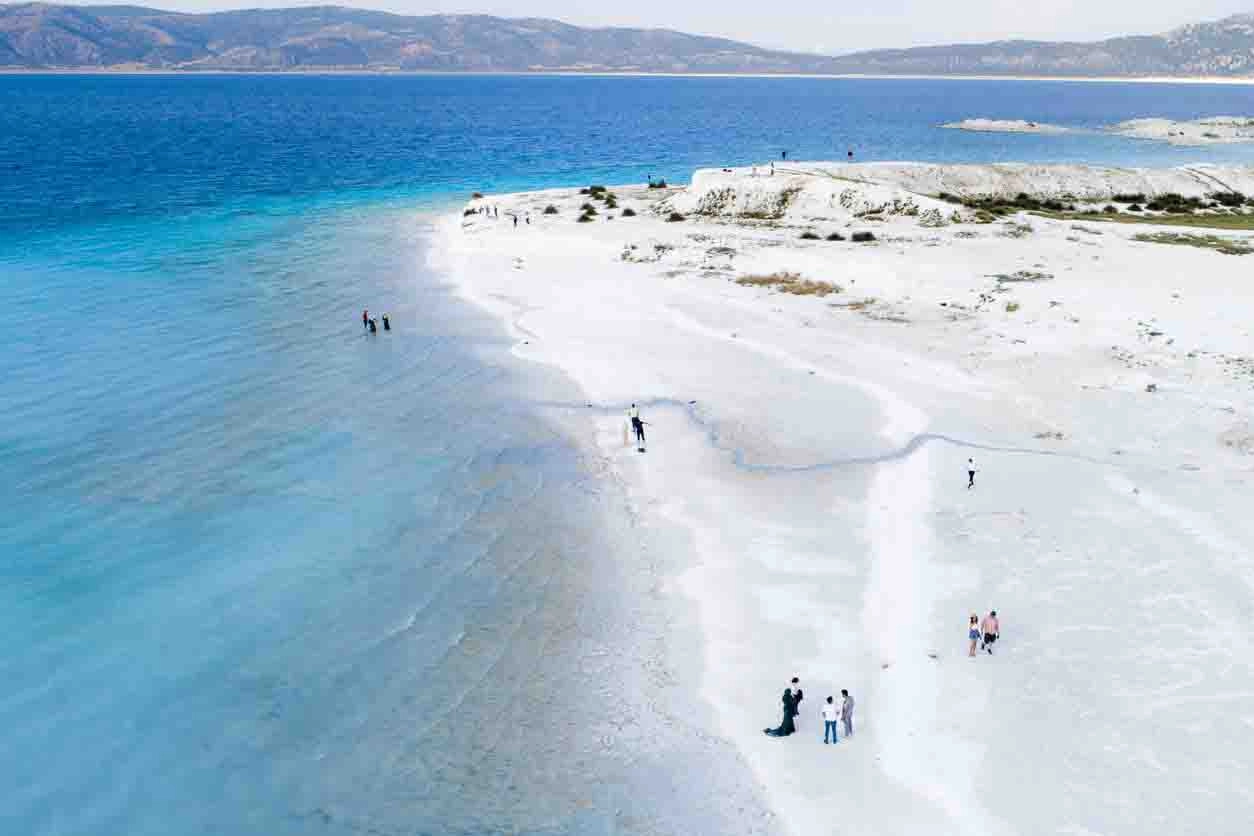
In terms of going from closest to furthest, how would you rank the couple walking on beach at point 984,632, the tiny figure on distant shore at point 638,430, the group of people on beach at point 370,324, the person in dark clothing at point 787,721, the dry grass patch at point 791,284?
the person in dark clothing at point 787,721 < the couple walking on beach at point 984,632 < the tiny figure on distant shore at point 638,430 < the group of people on beach at point 370,324 < the dry grass patch at point 791,284

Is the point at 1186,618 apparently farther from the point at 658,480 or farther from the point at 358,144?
the point at 358,144

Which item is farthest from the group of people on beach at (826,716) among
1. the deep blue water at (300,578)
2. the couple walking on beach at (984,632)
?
the couple walking on beach at (984,632)

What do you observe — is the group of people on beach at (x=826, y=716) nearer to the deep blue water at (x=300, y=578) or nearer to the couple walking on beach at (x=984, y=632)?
the deep blue water at (x=300, y=578)

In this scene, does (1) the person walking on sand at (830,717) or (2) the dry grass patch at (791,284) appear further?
(2) the dry grass patch at (791,284)

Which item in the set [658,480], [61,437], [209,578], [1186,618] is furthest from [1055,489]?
[61,437]

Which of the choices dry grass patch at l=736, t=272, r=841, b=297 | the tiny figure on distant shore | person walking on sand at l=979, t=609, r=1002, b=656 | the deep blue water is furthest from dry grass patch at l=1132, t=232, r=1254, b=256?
person walking on sand at l=979, t=609, r=1002, b=656

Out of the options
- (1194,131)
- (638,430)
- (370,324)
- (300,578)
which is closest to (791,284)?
(370,324)
